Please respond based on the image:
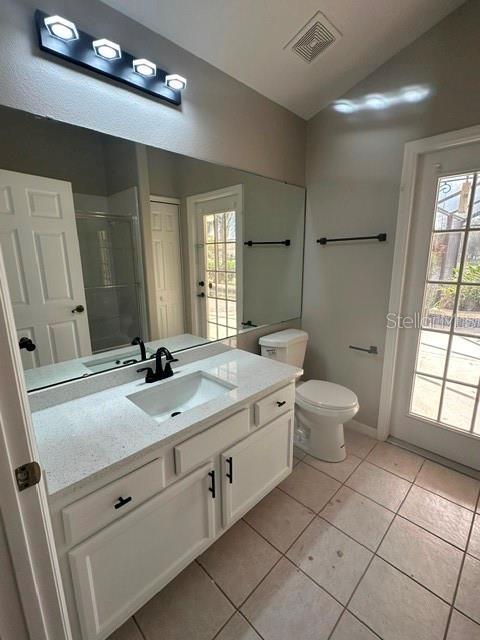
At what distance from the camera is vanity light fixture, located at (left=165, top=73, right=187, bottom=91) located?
4.49ft

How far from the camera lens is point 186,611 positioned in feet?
3.93

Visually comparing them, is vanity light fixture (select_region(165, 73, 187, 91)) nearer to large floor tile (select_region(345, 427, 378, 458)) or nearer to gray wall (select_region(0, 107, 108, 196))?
gray wall (select_region(0, 107, 108, 196))

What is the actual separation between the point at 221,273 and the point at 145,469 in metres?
1.29

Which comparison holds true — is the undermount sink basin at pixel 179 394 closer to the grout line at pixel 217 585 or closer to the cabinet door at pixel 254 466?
the cabinet door at pixel 254 466

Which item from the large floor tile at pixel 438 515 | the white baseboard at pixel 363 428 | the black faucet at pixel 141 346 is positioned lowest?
the large floor tile at pixel 438 515

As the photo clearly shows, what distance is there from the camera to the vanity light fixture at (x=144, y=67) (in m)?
1.25

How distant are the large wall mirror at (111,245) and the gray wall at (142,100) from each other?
0.06 metres

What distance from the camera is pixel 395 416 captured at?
2238mm

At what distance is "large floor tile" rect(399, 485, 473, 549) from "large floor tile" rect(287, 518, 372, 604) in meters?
0.41

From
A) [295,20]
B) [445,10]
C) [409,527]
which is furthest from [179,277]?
[445,10]

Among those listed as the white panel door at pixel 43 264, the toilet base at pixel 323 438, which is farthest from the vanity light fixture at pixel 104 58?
the toilet base at pixel 323 438

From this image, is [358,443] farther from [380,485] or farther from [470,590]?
[470,590]

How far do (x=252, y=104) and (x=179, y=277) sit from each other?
1194 mm

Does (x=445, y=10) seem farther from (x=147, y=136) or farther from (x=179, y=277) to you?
(x=179, y=277)
